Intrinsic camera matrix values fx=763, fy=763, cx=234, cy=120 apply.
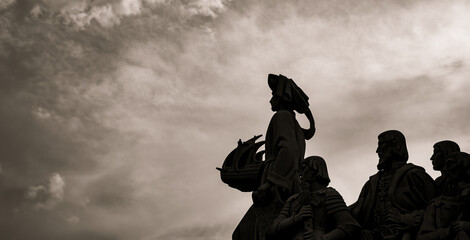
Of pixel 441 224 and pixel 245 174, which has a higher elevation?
pixel 245 174

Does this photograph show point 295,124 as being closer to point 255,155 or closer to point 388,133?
point 255,155

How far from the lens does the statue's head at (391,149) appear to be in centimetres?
1212

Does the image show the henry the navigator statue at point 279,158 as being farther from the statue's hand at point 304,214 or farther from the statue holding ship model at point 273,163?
the statue's hand at point 304,214

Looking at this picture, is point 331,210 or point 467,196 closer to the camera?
point 467,196

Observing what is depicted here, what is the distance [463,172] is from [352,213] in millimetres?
1928

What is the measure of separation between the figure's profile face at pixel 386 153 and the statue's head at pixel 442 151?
2.21ft

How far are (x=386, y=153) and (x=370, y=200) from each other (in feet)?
2.65

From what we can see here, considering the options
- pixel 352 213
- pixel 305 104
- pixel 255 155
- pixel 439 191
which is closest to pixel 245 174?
pixel 255 155

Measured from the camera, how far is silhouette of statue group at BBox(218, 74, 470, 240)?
36.0 feet

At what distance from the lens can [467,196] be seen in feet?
34.8

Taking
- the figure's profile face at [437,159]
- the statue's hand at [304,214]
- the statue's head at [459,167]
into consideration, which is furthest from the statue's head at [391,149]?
the statue's hand at [304,214]

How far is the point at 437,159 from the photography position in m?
11.7

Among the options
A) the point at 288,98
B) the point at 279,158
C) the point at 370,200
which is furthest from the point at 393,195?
the point at 288,98

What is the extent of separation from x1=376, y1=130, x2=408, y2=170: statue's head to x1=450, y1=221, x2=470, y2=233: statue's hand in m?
1.86
